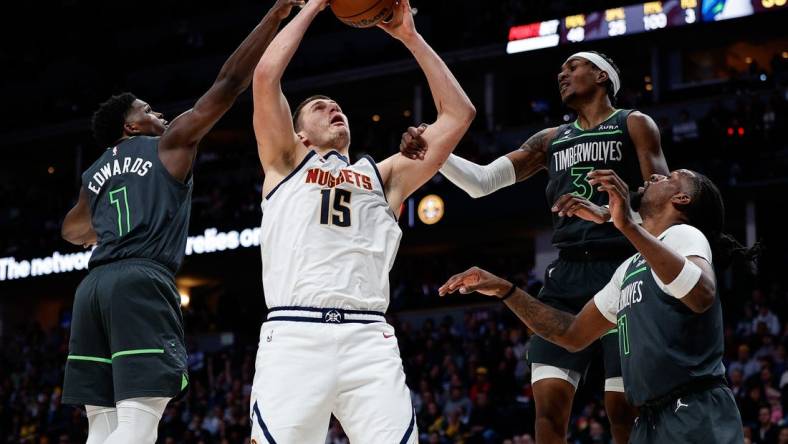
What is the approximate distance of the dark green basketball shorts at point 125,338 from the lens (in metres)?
5.34

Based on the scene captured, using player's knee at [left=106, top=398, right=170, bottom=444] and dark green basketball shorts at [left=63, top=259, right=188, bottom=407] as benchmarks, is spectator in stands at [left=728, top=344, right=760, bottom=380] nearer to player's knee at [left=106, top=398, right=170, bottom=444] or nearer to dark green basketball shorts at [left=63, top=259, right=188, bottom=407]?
dark green basketball shorts at [left=63, top=259, right=188, bottom=407]

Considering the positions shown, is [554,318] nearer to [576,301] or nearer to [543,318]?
[543,318]

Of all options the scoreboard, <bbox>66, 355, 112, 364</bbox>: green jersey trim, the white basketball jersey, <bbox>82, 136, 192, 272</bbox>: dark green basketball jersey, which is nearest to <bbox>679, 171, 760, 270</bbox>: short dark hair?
the white basketball jersey

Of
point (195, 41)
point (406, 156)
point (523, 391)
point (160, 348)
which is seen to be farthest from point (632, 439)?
point (195, 41)

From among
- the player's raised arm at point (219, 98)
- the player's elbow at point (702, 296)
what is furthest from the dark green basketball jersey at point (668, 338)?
the player's raised arm at point (219, 98)

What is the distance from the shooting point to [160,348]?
17.8ft

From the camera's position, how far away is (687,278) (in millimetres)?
4715

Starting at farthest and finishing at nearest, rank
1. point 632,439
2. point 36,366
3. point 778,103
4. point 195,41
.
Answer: point 195,41 < point 36,366 < point 778,103 < point 632,439

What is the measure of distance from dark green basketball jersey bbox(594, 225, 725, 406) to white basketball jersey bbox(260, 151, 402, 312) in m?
1.19

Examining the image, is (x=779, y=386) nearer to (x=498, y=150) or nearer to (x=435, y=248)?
(x=498, y=150)

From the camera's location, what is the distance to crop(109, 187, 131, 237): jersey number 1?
558 centimetres

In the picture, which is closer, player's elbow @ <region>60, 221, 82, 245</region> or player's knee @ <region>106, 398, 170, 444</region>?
player's knee @ <region>106, 398, 170, 444</region>

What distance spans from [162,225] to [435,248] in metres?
21.0

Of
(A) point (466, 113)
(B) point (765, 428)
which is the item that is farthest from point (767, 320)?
(A) point (466, 113)
